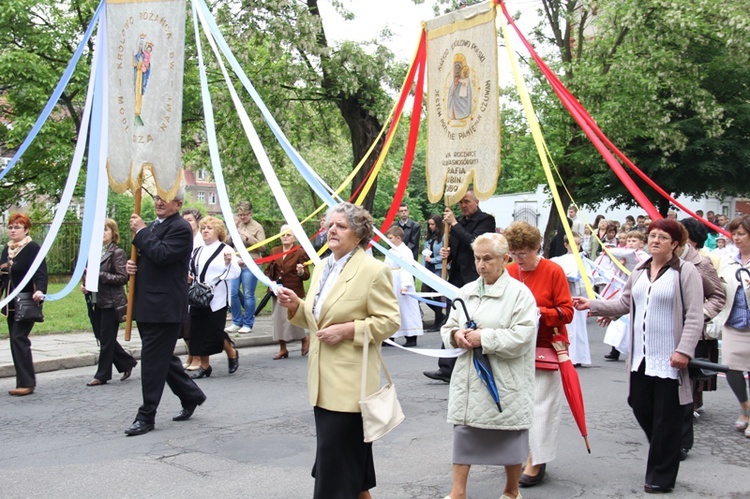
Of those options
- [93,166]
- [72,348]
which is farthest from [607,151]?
[72,348]

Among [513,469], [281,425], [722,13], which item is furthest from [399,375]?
[722,13]

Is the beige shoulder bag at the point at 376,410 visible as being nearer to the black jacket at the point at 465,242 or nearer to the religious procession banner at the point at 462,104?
the religious procession banner at the point at 462,104

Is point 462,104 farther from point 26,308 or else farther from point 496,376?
point 26,308

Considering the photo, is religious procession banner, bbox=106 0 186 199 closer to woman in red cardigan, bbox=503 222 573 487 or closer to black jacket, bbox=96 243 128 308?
black jacket, bbox=96 243 128 308

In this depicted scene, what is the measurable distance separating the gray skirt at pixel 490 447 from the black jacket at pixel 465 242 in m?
3.57

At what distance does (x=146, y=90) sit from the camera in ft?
22.6

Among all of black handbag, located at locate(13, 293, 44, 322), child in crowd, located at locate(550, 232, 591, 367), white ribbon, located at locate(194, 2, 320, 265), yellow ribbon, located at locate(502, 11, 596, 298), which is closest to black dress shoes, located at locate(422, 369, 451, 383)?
child in crowd, located at locate(550, 232, 591, 367)

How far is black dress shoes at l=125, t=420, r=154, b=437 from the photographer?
21.7 feet

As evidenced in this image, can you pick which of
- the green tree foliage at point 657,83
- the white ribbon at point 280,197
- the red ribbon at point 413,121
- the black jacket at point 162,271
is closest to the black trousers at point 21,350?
the black jacket at point 162,271

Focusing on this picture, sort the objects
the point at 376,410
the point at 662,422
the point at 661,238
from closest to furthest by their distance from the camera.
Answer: the point at 376,410
the point at 662,422
the point at 661,238

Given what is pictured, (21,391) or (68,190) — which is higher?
(68,190)

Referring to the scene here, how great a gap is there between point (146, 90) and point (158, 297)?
1730mm

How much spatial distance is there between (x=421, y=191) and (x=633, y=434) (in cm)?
5408

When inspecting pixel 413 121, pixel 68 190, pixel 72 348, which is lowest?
pixel 72 348
